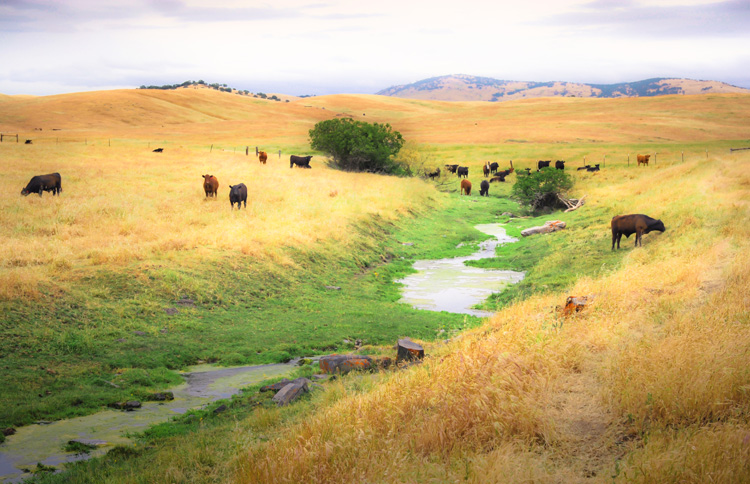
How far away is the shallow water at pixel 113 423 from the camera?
7.30 meters

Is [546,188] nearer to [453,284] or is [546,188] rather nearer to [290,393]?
[453,284]

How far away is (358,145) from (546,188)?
1829cm

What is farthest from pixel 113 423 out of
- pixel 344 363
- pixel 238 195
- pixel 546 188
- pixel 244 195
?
pixel 546 188

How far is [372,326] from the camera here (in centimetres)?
1534

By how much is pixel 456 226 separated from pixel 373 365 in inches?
984

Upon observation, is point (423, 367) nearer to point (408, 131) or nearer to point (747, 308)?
point (747, 308)

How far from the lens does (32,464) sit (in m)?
7.11

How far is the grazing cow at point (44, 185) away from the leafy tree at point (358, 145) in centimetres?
2655

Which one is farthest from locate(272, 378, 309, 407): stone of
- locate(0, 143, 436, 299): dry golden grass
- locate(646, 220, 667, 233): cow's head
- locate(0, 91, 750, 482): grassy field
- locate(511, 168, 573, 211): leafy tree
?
locate(511, 168, 573, 211): leafy tree

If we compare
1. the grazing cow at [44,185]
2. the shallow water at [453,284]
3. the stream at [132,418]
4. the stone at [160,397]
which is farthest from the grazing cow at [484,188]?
the stone at [160,397]

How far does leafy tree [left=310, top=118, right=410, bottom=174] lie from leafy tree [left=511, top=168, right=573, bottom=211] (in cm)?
1496

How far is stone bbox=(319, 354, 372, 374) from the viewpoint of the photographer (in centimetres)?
1070

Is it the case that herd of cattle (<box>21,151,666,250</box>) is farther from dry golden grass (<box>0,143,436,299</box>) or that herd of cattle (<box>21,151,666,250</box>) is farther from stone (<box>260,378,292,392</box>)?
stone (<box>260,378,292,392</box>)

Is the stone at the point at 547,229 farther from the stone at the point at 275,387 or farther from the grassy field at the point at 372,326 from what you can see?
the stone at the point at 275,387
